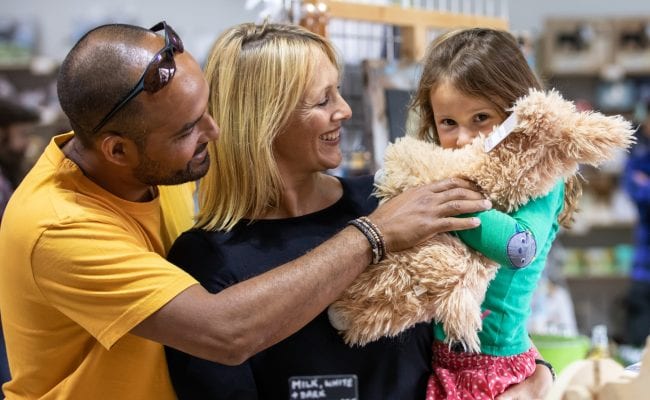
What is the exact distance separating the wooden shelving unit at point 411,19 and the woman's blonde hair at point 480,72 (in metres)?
0.86

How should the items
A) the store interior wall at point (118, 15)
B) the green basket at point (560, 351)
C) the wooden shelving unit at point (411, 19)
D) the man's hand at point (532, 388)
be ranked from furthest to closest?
the store interior wall at point (118, 15) → the green basket at point (560, 351) → the wooden shelving unit at point (411, 19) → the man's hand at point (532, 388)

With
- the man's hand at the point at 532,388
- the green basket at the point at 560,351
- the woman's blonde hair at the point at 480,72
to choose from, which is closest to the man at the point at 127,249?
the woman's blonde hair at the point at 480,72

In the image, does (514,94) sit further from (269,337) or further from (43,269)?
(43,269)

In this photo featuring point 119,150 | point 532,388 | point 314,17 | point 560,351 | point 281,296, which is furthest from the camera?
point 560,351

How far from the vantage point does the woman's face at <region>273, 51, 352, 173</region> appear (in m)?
1.81

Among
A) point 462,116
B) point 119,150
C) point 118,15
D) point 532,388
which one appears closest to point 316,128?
point 462,116

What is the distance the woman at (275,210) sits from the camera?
1.74 m

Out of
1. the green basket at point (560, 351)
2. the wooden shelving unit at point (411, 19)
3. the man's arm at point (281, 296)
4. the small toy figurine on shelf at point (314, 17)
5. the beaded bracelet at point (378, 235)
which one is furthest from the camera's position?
the green basket at point (560, 351)

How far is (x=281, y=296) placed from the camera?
153 cm

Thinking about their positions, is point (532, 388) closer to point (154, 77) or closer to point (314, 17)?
point (154, 77)

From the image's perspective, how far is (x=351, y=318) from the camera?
1.68 metres

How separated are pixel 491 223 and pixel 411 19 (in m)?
1.49

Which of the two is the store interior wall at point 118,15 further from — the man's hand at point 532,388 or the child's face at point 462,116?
the man's hand at point 532,388

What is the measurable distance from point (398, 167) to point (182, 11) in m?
5.02
